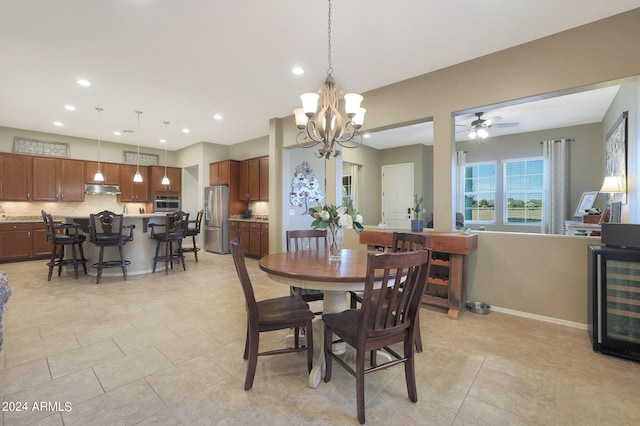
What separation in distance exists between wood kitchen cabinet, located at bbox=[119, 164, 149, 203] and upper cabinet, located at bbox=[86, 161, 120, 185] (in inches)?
4.3

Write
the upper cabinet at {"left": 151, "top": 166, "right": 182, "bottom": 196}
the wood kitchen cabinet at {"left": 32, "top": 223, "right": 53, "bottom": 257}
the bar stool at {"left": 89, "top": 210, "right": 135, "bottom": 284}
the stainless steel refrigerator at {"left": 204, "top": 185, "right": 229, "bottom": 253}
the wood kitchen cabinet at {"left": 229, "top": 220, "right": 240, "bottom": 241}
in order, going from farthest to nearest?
the upper cabinet at {"left": 151, "top": 166, "right": 182, "bottom": 196}, the stainless steel refrigerator at {"left": 204, "top": 185, "right": 229, "bottom": 253}, the wood kitchen cabinet at {"left": 229, "top": 220, "right": 240, "bottom": 241}, the wood kitchen cabinet at {"left": 32, "top": 223, "right": 53, "bottom": 257}, the bar stool at {"left": 89, "top": 210, "right": 135, "bottom": 284}

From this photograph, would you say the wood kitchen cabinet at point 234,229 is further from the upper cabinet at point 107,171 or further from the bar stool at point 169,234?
the upper cabinet at point 107,171

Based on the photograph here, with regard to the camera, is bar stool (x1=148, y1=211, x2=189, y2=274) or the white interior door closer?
bar stool (x1=148, y1=211, x2=189, y2=274)

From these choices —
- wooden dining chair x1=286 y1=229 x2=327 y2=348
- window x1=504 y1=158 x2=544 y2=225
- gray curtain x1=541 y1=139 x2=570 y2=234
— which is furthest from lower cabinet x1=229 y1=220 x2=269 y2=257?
gray curtain x1=541 y1=139 x2=570 y2=234

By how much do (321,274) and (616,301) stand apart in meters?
2.43

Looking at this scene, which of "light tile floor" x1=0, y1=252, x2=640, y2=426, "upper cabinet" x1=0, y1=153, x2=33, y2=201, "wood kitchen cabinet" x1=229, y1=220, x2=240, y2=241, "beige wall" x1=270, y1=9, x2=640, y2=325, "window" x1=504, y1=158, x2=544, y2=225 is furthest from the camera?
"wood kitchen cabinet" x1=229, y1=220, x2=240, y2=241

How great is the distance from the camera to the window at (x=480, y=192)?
692 cm

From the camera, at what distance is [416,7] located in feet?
8.17

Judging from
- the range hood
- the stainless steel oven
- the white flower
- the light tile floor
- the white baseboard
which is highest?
the range hood

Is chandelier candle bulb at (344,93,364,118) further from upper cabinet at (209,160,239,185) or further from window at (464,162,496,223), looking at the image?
window at (464,162,496,223)

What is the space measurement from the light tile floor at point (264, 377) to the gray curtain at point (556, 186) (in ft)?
13.2

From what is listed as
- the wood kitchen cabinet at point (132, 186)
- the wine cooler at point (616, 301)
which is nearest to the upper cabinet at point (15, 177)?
the wood kitchen cabinet at point (132, 186)

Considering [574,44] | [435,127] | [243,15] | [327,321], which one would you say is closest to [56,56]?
[243,15]

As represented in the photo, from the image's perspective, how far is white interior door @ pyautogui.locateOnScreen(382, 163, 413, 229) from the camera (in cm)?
752
